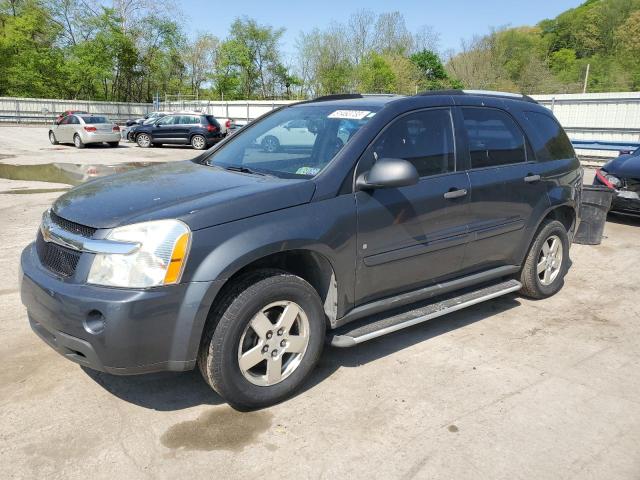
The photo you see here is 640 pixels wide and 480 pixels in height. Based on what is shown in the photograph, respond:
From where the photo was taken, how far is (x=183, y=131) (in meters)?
24.1

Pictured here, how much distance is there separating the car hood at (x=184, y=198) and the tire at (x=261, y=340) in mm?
414

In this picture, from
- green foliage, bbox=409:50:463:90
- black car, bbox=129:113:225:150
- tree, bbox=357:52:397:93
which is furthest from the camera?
green foliage, bbox=409:50:463:90

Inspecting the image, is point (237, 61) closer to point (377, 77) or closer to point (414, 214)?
point (377, 77)

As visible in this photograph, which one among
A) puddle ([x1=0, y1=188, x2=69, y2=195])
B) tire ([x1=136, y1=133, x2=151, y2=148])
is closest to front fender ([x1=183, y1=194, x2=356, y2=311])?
puddle ([x1=0, y1=188, x2=69, y2=195])

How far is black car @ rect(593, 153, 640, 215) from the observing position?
8422 mm

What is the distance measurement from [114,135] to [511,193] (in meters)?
22.3

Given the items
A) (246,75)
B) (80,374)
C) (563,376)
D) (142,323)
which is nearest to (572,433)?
(563,376)

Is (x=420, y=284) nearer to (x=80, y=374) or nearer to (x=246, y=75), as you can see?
(x=80, y=374)

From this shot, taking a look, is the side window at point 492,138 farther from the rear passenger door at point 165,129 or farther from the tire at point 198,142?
the rear passenger door at point 165,129

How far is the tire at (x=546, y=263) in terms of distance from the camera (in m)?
4.99

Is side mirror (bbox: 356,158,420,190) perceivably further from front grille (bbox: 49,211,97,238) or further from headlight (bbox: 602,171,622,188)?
headlight (bbox: 602,171,622,188)

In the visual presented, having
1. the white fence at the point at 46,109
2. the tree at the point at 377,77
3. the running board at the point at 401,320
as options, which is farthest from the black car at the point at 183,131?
the tree at the point at 377,77

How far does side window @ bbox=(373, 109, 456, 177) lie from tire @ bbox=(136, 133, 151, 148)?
74.5 ft

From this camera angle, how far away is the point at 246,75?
58.2 meters
